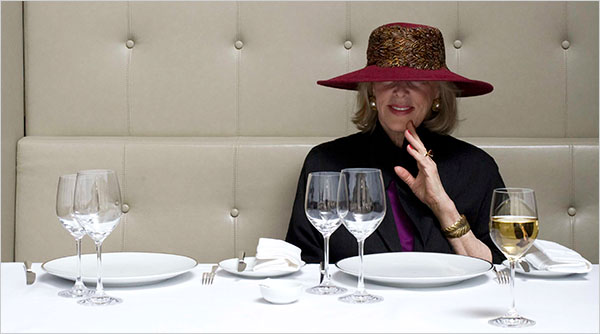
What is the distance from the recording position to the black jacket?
1.54 m

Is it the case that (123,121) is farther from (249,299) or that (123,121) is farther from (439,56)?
(249,299)

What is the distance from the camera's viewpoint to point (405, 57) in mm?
1522

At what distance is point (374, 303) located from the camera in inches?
36.8

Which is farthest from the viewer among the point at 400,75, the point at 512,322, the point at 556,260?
the point at 400,75

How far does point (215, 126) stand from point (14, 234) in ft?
1.84

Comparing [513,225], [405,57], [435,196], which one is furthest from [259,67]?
[513,225]

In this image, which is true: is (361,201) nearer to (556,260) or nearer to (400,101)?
(556,260)

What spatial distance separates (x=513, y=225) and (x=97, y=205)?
539mm

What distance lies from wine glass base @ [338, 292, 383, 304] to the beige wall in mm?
1097

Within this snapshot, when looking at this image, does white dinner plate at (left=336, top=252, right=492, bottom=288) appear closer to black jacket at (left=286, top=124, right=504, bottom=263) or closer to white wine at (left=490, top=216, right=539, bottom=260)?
white wine at (left=490, top=216, right=539, bottom=260)

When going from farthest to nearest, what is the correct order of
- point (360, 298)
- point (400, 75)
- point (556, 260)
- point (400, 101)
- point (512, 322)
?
point (400, 101) → point (400, 75) → point (556, 260) → point (360, 298) → point (512, 322)

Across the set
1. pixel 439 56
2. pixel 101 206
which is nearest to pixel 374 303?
pixel 101 206

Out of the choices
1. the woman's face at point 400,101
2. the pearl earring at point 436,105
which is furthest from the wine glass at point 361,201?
the pearl earring at point 436,105

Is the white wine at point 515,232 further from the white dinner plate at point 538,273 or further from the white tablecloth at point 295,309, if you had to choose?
the white dinner plate at point 538,273
